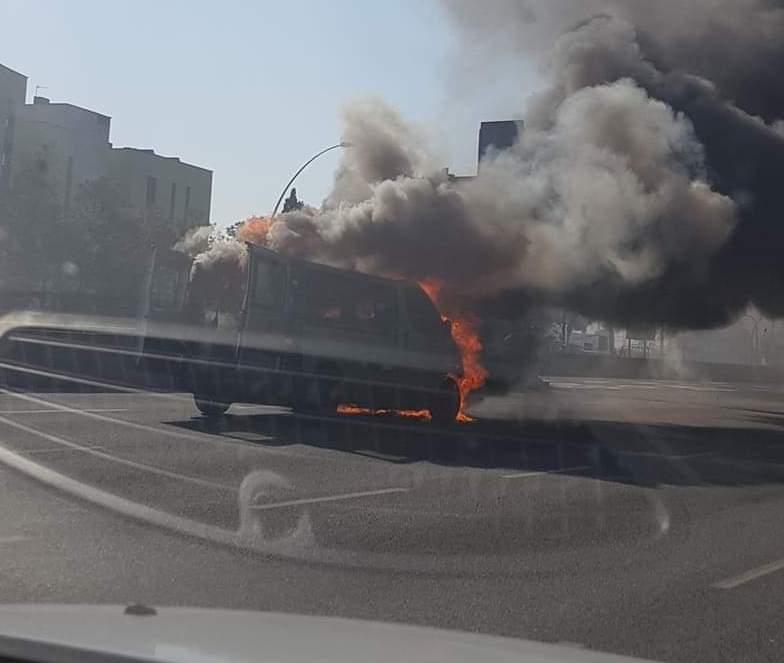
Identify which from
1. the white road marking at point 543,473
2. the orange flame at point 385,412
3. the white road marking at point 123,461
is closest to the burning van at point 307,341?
the orange flame at point 385,412

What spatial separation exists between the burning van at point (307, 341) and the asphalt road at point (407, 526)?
1.97 ft

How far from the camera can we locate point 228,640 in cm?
328

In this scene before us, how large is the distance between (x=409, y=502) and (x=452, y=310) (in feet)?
29.0

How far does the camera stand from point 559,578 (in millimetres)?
6758

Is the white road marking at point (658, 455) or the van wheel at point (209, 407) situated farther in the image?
the van wheel at point (209, 407)

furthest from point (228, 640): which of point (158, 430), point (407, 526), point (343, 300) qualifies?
point (343, 300)

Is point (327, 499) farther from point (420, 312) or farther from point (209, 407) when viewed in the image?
point (420, 312)

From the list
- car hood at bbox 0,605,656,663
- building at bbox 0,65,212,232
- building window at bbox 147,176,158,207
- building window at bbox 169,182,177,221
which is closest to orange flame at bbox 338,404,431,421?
car hood at bbox 0,605,656,663

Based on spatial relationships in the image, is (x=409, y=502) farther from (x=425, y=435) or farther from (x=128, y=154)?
(x=128, y=154)

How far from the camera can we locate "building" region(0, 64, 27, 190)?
6731 cm

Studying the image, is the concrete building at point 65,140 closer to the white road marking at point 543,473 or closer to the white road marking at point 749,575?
the white road marking at point 543,473

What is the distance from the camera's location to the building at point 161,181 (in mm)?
72375

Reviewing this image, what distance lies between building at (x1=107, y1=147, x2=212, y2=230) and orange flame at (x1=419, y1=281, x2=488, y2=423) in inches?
2091

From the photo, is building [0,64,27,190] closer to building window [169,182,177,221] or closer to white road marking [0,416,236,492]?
building window [169,182,177,221]
